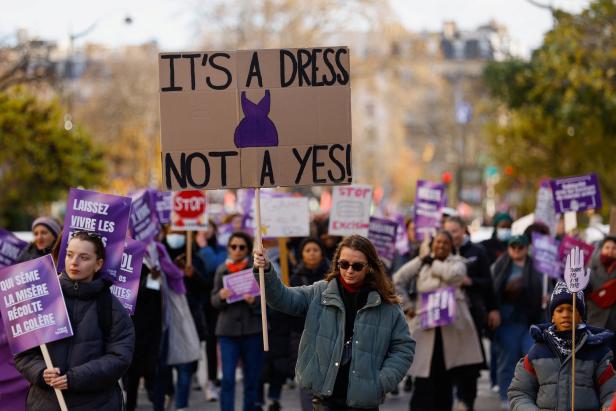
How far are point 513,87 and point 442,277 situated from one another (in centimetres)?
2315

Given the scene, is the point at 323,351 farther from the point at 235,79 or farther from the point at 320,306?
the point at 235,79

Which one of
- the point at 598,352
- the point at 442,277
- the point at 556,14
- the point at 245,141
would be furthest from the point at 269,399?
the point at 556,14

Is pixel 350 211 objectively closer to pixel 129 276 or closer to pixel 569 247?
pixel 569 247

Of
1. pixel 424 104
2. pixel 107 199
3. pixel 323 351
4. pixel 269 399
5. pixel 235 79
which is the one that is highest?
pixel 424 104

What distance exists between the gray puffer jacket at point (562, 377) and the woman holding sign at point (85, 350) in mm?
1940

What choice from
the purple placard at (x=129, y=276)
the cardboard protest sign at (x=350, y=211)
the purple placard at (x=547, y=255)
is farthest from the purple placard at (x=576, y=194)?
the purple placard at (x=129, y=276)

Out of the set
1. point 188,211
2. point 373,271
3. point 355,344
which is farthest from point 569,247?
point 355,344

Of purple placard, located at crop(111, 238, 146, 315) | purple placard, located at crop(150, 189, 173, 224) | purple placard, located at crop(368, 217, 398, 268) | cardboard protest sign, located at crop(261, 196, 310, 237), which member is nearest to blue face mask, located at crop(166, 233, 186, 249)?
cardboard protest sign, located at crop(261, 196, 310, 237)

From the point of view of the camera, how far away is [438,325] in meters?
11.1

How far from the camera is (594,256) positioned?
449 inches

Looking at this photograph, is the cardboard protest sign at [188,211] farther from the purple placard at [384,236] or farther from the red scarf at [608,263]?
the red scarf at [608,263]

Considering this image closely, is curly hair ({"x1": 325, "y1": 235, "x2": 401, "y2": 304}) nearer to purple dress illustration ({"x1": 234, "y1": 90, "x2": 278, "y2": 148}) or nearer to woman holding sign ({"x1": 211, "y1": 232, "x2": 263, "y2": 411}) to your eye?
purple dress illustration ({"x1": 234, "y1": 90, "x2": 278, "y2": 148})

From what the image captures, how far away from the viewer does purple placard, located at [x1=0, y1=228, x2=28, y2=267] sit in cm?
1158

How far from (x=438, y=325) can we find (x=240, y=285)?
5.28 ft
